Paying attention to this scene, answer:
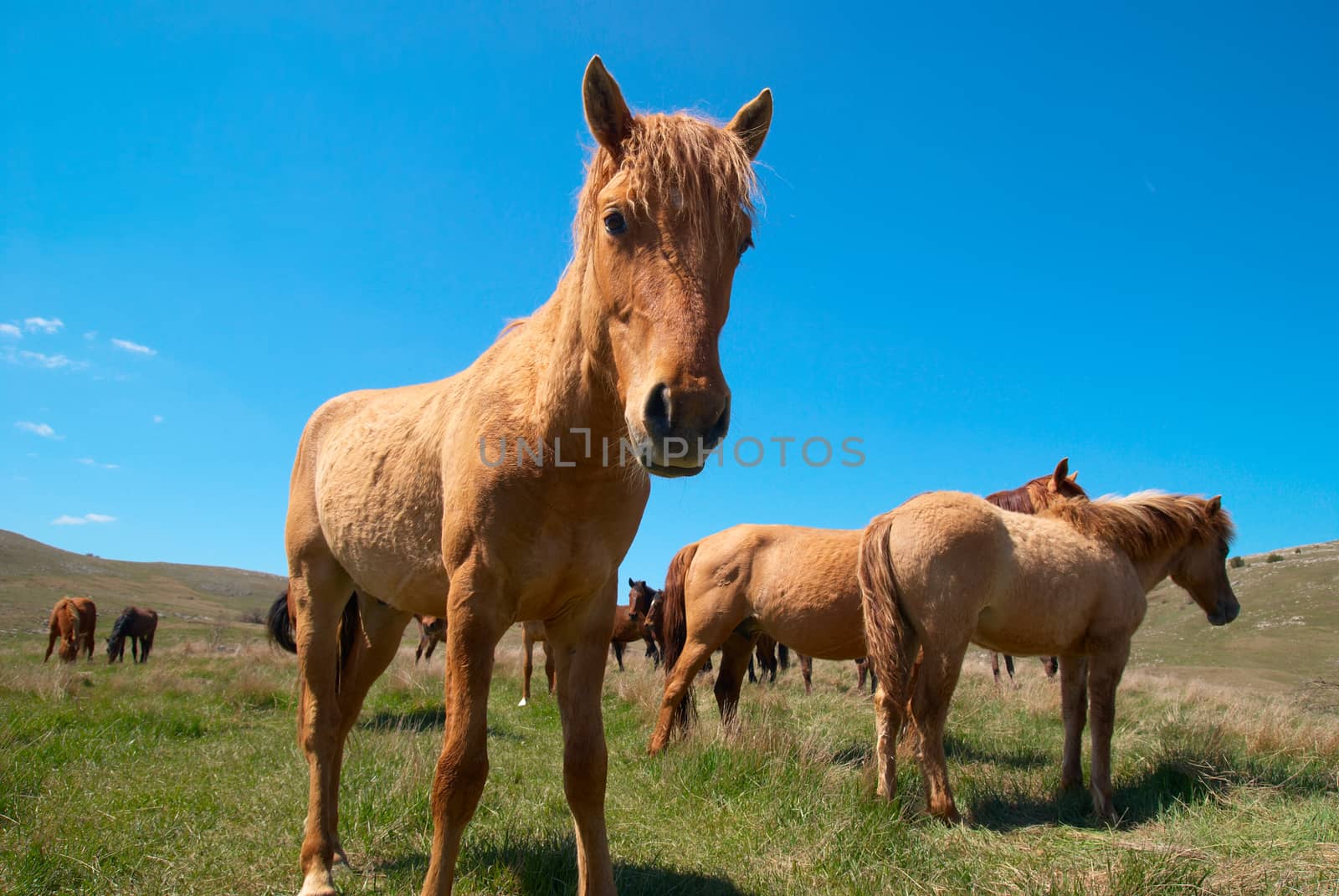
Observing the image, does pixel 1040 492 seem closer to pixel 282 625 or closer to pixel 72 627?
pixel 282 625

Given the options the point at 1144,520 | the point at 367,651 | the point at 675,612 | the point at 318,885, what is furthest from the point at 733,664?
the point at 318,885

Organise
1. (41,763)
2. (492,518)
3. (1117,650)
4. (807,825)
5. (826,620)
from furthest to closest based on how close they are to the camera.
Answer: (826,620) < (1117,650) < (41,763) < (807,825) < (492,518)

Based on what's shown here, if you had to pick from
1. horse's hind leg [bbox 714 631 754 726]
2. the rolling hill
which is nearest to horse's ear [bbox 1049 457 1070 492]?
horse's hind leg [bbox 714 631 754 726]

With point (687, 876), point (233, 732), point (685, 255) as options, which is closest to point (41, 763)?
point (233, 732)

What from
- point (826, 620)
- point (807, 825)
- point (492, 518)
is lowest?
point (807, 825)

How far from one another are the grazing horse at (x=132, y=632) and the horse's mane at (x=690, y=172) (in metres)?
25.1

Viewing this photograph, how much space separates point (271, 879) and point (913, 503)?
473 centimetres

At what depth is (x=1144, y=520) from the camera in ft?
20.5

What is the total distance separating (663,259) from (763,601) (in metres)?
5.64

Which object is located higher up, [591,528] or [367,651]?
[591,528]

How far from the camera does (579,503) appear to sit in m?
2.48

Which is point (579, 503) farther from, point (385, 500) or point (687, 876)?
point (687, 876)

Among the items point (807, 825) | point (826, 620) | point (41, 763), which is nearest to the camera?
point (807, 825)

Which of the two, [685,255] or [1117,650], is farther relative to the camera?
[1117,650]
